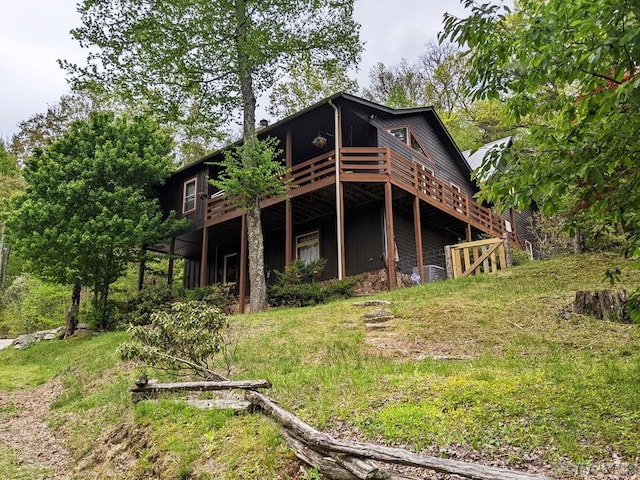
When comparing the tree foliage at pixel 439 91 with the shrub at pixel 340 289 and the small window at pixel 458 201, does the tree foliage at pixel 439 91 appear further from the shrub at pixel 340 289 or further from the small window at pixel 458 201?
the shrub at pixel 340 289

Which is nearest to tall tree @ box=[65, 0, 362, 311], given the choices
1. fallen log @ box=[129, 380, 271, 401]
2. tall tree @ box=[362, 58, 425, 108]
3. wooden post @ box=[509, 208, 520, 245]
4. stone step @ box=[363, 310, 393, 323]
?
stone step @ box=[363, 310, 393, 323]

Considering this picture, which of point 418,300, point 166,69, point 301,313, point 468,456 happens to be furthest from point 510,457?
point 166,69

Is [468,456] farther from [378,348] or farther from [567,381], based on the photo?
[378,348]

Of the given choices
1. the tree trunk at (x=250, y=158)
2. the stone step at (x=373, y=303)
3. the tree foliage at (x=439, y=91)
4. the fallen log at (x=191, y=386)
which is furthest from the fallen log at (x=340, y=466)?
the tree foliage at (x=439, y=91)

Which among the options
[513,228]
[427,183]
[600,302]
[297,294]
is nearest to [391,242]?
[297,294]

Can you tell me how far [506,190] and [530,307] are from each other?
621 centimetres

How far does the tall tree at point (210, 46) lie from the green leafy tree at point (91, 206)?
7.59 feet

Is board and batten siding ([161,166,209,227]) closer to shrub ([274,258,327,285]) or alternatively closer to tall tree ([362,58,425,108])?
shrub ([274,258,327,285])

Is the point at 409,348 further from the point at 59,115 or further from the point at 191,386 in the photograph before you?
the point at 59,115

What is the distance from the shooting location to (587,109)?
11.8ft

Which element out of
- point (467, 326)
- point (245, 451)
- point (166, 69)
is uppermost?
point (166, 69)

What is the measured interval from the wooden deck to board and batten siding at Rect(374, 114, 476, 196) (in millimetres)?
908

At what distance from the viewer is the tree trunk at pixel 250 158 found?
49.5 ft

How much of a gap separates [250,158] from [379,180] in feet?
13.8
